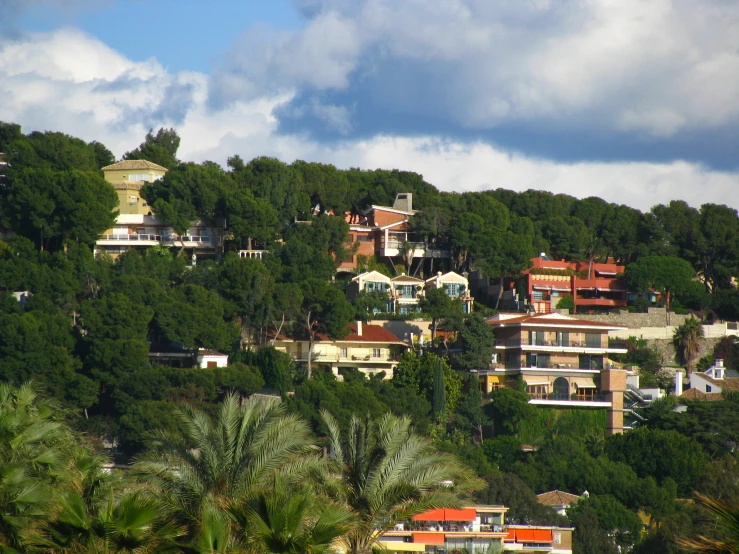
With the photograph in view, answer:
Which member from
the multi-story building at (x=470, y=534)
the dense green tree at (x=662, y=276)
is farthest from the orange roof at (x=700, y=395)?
the multi-story building at (x=470, y=534)

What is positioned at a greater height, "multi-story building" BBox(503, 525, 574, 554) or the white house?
the white house

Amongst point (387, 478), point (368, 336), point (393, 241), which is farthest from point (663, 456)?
point (387, 478)

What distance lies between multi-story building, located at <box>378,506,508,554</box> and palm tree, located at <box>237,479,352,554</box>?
104 ft

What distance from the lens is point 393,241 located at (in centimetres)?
9888

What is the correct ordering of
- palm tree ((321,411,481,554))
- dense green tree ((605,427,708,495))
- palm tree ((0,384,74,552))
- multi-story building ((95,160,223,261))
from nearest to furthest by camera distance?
palm tree ((0,384,74,552)), palm tree ((321,411,481,554)), dense green tree ((605,427,708,495)), multi-story building ((95,160,223,261))

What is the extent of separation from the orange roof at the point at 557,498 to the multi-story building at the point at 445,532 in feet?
27.8

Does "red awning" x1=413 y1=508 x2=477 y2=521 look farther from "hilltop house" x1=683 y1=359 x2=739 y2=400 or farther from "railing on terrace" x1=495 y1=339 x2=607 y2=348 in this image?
"hilltop house" x1=683 y1=359 x2=739 y2=400

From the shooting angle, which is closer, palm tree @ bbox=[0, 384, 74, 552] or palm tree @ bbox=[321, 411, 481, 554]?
palm tree @ bbox=[0, 384, 74, 552]

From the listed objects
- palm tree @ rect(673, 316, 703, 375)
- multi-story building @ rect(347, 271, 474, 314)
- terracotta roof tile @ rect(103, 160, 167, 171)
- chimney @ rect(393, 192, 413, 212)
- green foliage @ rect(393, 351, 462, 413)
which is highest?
terracotta roof tile @ rect(103, 160, 167, 171)

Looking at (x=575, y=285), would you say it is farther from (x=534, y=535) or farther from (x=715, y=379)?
(x=534, y=535)

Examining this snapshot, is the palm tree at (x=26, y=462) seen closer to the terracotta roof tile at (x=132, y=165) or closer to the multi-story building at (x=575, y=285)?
the multi-story building at (x=575, y=285)

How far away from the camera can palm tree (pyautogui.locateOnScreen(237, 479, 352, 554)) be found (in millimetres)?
20969

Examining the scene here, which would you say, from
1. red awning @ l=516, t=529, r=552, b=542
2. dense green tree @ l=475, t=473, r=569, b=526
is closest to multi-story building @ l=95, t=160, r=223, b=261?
dense green tree @ l=475, t=473, r=569, b=526

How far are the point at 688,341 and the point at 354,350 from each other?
2239 centimetres
